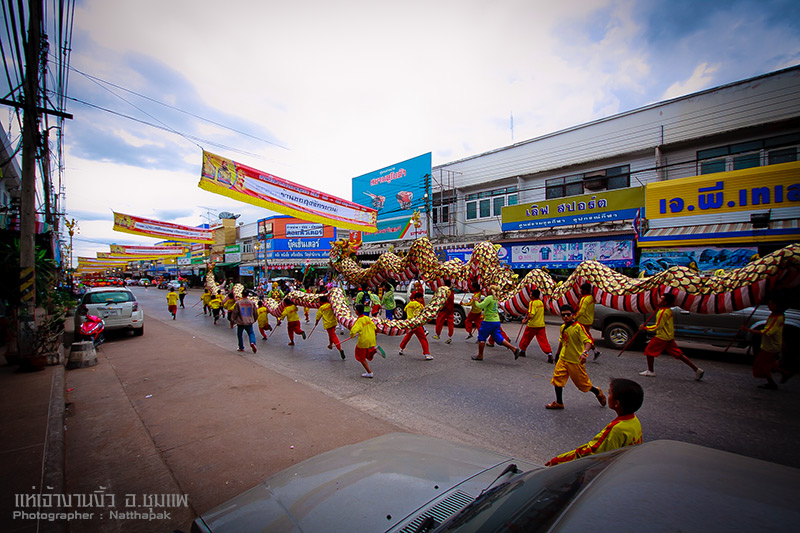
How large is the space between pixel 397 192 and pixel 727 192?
1553cm

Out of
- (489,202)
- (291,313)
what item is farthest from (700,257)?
(291,313)

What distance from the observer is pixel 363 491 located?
1761 millimetres

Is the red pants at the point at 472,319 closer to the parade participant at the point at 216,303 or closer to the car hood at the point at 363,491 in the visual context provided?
the car hood at the point at 363,491

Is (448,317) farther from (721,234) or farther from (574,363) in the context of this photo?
(721,234)

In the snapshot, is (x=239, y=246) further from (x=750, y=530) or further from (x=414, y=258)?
(x=750, y=530)

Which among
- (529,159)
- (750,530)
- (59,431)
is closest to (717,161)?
(529,159)

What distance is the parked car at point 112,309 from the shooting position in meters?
10.7

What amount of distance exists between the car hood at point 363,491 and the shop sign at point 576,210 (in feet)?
46.4

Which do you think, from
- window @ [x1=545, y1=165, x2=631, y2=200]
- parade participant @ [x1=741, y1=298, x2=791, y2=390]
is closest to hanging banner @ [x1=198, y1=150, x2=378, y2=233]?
window @ [x1=545, y1=165, x2=631, y2=200]

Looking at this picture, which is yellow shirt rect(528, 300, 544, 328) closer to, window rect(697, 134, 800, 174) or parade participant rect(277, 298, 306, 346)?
parade participant rect(277, 298, 306, 346)

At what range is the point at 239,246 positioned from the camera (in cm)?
3862

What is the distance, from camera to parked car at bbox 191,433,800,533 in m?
0.91

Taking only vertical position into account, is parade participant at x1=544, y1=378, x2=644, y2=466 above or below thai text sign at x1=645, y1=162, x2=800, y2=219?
below

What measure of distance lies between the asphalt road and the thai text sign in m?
5.72
